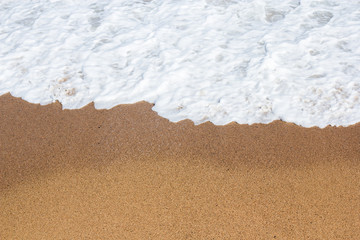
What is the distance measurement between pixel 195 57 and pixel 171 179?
198 centimetres

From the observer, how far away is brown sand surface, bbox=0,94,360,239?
3.04 meters

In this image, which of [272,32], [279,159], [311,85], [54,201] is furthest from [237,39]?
[54,201]

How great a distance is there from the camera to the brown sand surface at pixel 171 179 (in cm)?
304

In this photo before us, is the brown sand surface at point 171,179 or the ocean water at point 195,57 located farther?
the ocean water at point 195,57

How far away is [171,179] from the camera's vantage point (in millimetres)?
3426

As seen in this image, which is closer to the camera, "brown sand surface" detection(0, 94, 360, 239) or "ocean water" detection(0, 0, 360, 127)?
"brown sand surface" detection(0, 94, 360, 239)

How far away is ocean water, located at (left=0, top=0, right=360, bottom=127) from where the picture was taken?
4176mm

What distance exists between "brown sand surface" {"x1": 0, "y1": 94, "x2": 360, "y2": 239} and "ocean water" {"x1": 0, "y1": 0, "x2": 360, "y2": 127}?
267 mm

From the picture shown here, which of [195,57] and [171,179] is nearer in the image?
[171,179]

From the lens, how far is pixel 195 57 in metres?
4.91

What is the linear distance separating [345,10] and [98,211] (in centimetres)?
435

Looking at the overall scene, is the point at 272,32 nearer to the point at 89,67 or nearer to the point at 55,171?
the point at 89,67

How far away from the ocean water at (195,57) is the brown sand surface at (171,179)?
0.27 meters

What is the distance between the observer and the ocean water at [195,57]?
418cm
